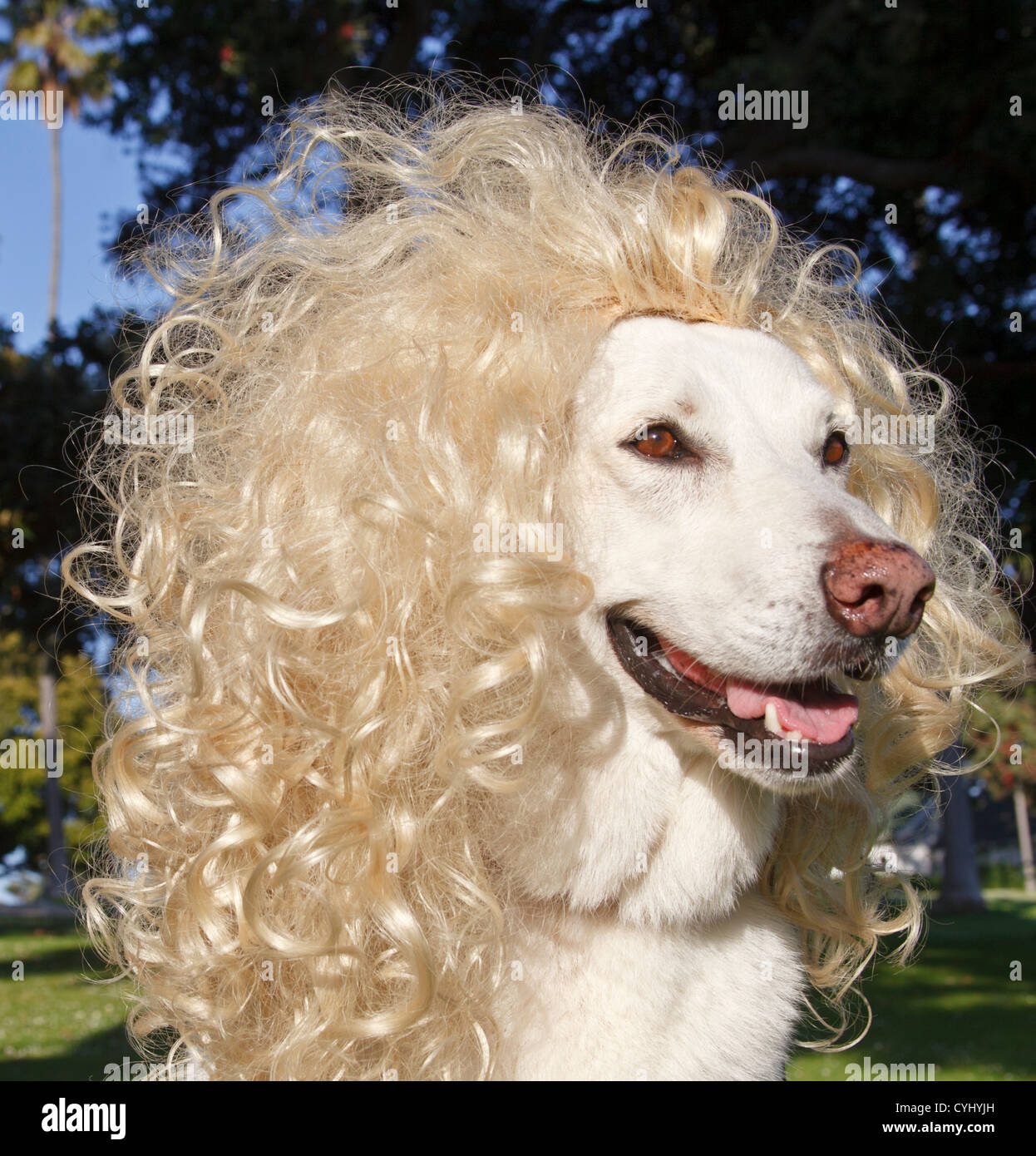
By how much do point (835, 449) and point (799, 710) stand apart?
33.8 inches

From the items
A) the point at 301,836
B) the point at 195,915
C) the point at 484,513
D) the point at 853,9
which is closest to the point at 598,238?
the point at 484,513

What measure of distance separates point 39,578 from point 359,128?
20.0 ft

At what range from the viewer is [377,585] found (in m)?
2.49

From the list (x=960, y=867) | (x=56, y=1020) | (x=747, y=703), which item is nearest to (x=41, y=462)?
(x=747, y=703)

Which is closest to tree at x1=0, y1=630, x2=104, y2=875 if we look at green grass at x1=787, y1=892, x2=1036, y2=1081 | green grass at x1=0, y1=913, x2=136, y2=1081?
green grass at x1=0, y1=913, x2=136, y2=1081

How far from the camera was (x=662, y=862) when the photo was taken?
261 centimetres

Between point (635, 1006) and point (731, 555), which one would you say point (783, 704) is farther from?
point (635, 1006)

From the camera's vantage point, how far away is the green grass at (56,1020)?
873 centimetres

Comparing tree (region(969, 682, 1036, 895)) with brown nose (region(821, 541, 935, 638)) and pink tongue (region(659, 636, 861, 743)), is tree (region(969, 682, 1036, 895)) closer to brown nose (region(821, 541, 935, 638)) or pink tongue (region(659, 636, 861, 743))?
pink tongue (region(659, 636, 861, 743))

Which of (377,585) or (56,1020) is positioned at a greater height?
(377,585)

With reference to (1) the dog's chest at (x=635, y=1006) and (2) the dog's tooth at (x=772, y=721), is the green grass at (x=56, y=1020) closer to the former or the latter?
(1) the dog's chest at (x=635, y=1006)

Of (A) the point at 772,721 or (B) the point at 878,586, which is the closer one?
(B) the point at 878,586

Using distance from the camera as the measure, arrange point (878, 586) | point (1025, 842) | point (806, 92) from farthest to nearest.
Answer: point (1025, 842)
point (806, 92)
point (878, 586)

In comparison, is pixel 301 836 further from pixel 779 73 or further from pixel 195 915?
pixel 779 73
